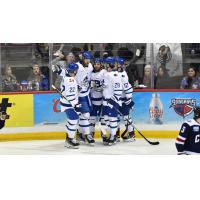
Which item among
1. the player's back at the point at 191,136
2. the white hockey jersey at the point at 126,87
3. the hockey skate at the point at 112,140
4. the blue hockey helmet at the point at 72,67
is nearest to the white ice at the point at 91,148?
the hockey skate at the point at 112,140

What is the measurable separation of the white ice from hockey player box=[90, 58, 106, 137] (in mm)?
337

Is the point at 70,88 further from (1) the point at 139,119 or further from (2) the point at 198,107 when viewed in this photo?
(2) the point at 198,107

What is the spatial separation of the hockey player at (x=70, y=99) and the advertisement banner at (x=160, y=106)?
655mm

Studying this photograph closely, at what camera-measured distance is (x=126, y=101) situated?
6.65m

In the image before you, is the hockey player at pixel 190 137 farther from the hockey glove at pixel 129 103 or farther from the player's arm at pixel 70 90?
Answer: the player's arm at pixel 70 90

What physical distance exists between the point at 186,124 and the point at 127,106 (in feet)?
2.95

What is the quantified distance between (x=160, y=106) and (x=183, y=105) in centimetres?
26

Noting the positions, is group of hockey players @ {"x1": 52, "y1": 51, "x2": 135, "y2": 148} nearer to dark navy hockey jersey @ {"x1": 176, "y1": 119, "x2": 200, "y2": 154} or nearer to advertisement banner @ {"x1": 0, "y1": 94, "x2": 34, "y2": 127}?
advertisement banner @ {"x1": 0, "y1": 94, "x2": 34, "y2": 127}

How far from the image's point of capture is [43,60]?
6.55 m

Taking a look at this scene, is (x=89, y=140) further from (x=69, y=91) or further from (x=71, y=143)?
(x=69, y=91)

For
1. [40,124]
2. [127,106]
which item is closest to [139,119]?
[127,106]

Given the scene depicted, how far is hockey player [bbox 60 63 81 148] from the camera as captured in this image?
648 cm

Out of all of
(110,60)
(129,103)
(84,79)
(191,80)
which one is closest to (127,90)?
(129,103)

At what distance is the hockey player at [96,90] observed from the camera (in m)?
6.61
